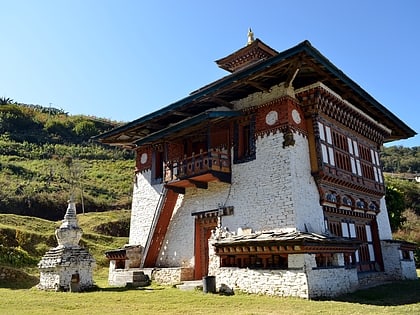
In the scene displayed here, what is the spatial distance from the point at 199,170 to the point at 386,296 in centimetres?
746

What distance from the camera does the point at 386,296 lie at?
11.7 metres

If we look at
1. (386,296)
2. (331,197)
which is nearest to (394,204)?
(331,197)

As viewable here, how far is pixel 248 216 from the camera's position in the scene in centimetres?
1398

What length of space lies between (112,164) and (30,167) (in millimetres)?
9940

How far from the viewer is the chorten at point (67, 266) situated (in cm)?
1324

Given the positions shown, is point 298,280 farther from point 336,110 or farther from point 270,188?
point 336,110

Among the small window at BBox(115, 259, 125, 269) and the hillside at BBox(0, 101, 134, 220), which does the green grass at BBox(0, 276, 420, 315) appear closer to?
the small window at BBox(115, 259, 125, 269)

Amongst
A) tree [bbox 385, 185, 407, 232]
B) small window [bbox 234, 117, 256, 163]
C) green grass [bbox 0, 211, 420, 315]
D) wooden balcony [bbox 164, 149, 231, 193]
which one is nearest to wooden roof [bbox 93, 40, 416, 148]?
small window [bbox 234, 117, 256, 163]

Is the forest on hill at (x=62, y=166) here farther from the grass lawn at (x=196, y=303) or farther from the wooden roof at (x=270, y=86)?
Answer: the grass lawn at (x=196, y=303)

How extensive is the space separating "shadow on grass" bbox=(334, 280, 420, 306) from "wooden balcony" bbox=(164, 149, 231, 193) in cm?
597

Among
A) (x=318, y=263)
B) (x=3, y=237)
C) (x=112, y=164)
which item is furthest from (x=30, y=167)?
(x=318, y=263)

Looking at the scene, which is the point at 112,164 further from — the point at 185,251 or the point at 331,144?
the point at 331,144

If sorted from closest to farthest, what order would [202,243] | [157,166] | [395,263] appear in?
[202,243] → [395,263] → [157,166]

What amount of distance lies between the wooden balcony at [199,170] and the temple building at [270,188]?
0.05m
